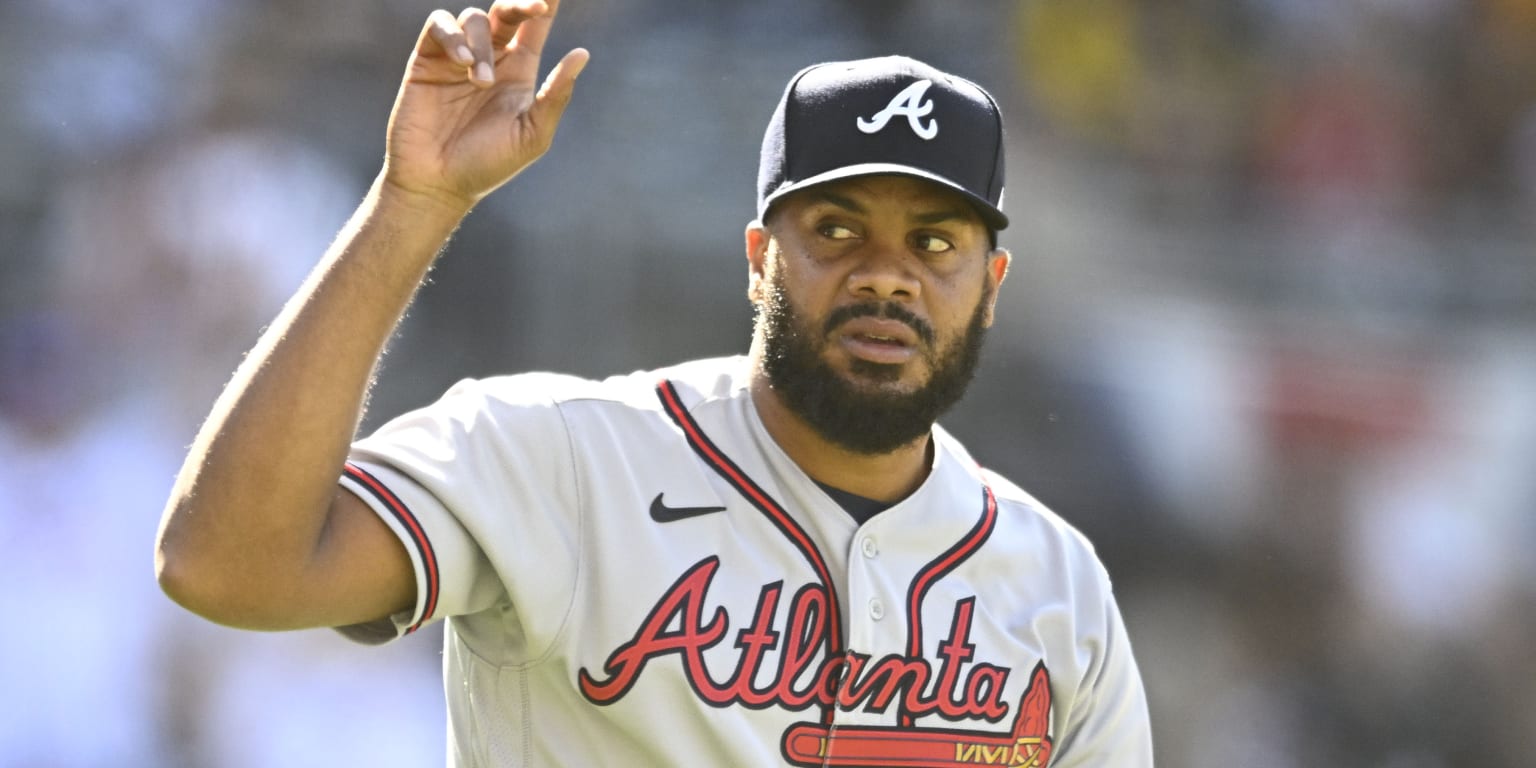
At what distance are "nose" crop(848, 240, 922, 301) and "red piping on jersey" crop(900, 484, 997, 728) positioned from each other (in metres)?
0.39

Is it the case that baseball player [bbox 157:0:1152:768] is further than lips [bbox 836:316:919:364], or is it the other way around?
lips [bbox 836:316:919:364]

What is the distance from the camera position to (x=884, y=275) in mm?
2391

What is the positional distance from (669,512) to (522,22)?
661 millimetres

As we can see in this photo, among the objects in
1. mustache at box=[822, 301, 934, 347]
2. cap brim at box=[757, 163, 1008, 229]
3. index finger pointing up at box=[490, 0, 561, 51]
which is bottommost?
mustache at box=[822, 301, 934, 347]

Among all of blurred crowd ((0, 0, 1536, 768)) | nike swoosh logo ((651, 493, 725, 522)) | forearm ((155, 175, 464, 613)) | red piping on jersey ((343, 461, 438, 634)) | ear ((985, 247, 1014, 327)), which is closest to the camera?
forearm ((155, 175, 464, 613))

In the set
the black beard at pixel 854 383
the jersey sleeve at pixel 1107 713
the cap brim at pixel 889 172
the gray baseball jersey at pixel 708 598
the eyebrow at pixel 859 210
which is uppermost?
the cap brim at pixel 889 172

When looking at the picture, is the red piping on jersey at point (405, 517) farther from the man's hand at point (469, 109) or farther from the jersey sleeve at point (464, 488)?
the man's hand at point (469, 109)

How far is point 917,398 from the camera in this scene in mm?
2453

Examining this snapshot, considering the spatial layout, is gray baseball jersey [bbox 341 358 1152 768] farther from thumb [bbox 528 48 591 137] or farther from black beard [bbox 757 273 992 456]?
thumb [bbox 528 48 591 137]

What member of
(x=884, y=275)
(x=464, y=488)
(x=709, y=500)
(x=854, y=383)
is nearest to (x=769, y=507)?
(x=709, y=500)

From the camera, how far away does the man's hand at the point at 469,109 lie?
6.63 feet

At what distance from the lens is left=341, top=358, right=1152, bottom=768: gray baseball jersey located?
83.6 inches

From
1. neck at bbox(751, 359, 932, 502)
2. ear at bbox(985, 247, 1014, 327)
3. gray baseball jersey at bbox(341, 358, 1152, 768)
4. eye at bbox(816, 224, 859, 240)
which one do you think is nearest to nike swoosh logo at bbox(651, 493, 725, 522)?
gray baseball jersey at bbox(341, 358, 1152, 768)

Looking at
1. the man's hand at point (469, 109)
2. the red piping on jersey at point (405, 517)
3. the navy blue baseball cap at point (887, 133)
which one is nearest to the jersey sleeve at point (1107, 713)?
the navy blue baseball cap at point (887, 133)
